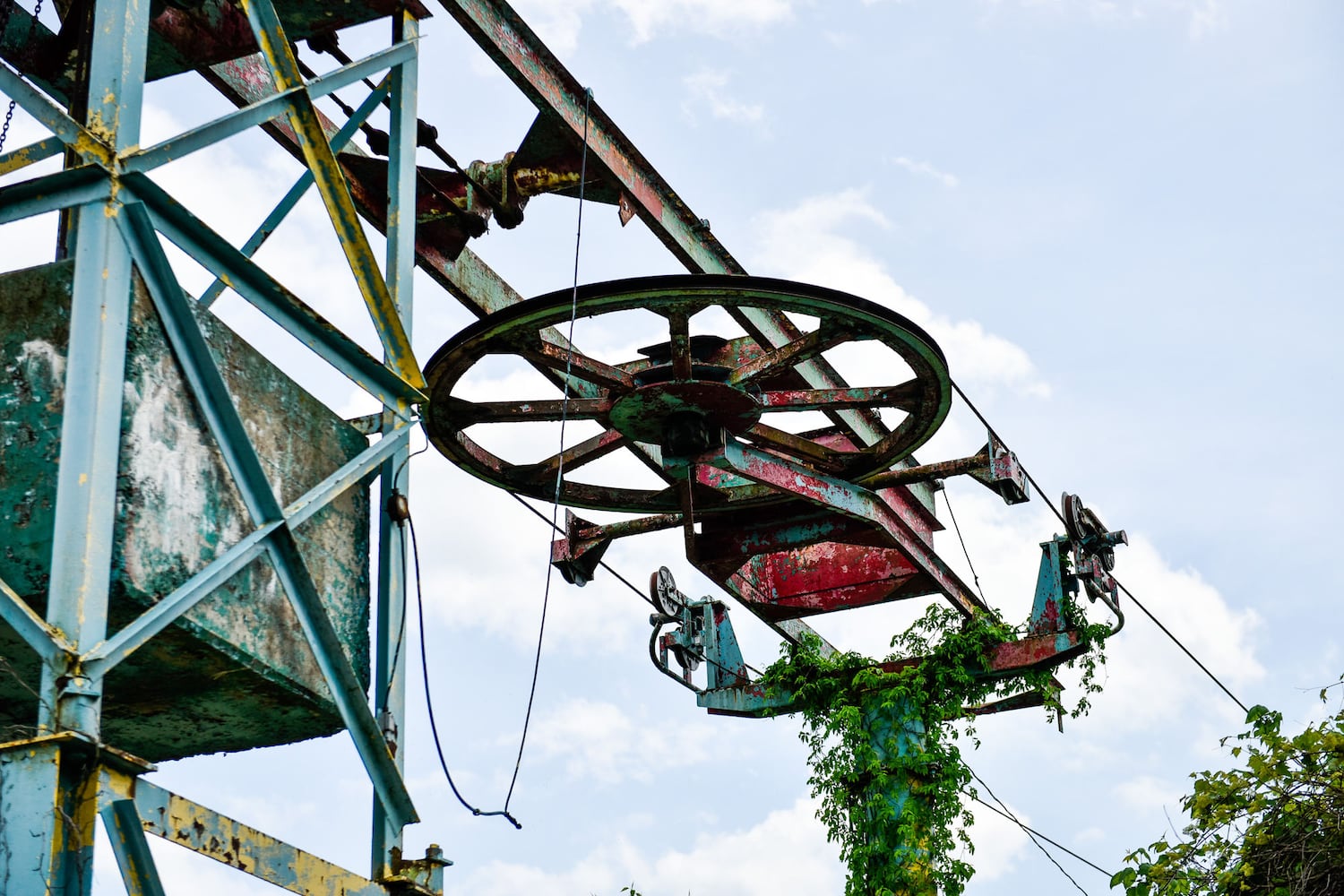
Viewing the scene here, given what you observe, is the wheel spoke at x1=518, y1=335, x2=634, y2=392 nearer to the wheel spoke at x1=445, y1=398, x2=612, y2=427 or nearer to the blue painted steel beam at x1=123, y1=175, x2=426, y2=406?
the wheel spoke at x1=445, y1=398, x2=612, y2=427

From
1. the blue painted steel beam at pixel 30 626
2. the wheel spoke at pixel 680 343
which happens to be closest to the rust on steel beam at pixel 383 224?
the wheel spoke at pixel 680 343

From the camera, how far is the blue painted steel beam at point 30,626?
4.75 metres

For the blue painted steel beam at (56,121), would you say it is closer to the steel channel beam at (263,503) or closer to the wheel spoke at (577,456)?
the steel channel beam at (263,503)

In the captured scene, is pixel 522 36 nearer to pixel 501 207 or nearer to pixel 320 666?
pixel 501 207

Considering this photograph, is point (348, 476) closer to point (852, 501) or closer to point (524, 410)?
point (524, 410)

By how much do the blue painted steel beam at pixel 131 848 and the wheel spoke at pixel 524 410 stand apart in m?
4.77

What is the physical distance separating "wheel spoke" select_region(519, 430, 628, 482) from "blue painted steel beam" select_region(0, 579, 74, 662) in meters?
5.63

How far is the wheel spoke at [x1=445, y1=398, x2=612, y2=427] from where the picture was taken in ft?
31.4

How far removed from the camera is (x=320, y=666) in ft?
20.5

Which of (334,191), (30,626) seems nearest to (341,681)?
(30,626)

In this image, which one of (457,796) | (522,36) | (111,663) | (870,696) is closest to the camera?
(111,663)

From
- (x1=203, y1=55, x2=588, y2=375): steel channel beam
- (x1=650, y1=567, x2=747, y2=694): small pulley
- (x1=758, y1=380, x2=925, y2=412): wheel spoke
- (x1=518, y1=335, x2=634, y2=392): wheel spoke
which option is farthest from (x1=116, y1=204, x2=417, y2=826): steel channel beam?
(x1=650, y1=567, x2=747, y2=694): small pulley

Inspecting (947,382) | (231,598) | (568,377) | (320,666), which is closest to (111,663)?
(231,598)

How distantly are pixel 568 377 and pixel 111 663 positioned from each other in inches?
186
